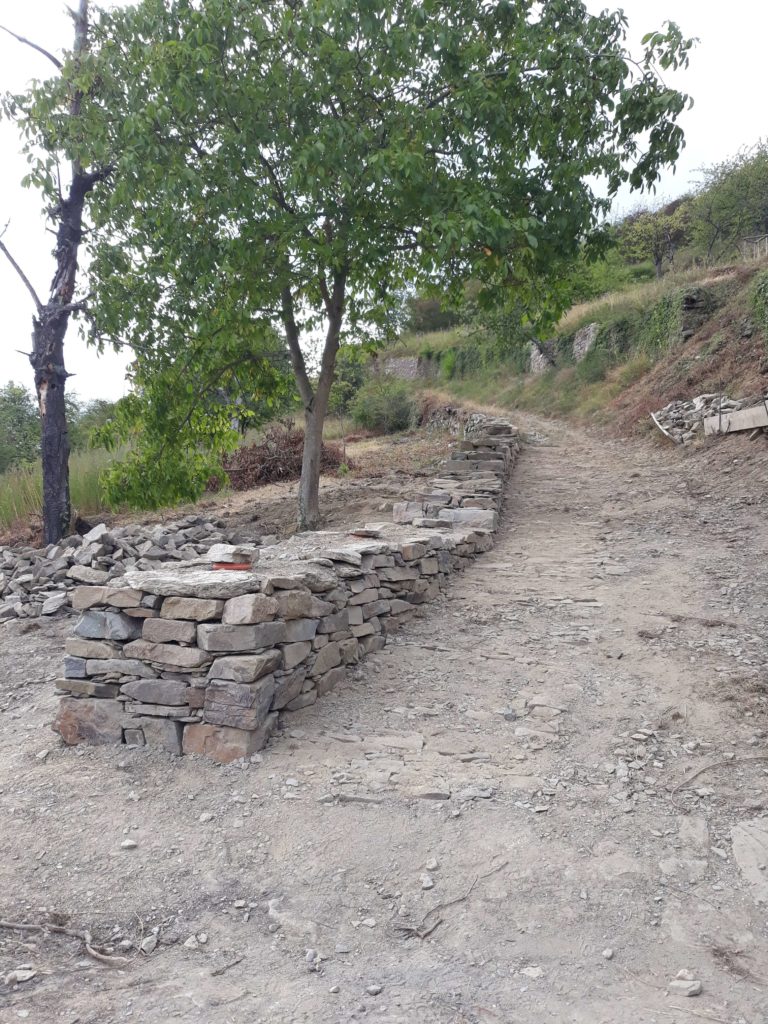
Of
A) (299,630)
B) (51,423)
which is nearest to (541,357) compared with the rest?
(51,423)

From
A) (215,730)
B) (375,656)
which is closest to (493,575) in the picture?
(375,656)

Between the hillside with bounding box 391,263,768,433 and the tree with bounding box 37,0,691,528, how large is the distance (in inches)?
169

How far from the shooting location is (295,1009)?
97.1 inches

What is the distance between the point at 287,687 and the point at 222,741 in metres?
0.51

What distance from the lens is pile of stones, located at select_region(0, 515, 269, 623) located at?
25.5 ft

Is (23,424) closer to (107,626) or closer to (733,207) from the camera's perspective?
(107,626)

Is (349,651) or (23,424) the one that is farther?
(23,424)

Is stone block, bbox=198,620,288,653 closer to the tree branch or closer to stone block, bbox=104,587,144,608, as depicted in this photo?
stone block, bbox=104,587,144,608

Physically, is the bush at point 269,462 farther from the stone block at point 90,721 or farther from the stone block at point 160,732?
the stone block at point 160,732

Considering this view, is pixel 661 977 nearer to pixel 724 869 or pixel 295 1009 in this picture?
pixel 724 869

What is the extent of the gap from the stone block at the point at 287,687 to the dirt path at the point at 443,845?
0.16m

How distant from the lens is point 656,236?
3666 cm

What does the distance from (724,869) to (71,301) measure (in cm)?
1067

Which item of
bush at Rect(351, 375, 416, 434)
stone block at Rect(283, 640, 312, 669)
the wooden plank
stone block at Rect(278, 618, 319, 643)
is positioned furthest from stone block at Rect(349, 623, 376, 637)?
bush at Rect(351, 375, 416, 434)
